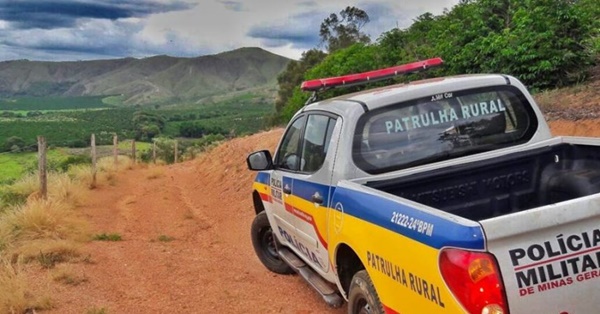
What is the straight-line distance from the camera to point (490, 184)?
4.25 m

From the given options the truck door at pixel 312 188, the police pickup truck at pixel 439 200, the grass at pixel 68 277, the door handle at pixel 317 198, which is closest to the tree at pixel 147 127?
the grass at pixel 68 277

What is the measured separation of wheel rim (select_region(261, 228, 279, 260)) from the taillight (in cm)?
459

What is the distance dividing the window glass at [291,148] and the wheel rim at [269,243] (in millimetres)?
1280

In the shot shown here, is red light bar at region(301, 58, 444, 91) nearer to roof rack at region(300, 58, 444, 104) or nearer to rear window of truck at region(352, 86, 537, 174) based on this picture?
roof rack at region(300, 58, 444, 104)

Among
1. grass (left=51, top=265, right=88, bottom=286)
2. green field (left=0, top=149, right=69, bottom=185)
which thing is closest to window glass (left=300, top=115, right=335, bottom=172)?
grass (left=51, top=265, right=88, bottom=286)

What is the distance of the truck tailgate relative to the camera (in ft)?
8.46

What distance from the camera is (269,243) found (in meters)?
7.25

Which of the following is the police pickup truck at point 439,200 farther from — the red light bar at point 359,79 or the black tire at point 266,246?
the black tire at point 266,246

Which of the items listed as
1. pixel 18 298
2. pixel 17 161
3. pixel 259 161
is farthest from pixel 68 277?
pixel 17 161

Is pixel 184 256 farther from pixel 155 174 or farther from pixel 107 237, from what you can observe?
pixel 155 174

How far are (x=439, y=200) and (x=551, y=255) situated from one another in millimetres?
1518

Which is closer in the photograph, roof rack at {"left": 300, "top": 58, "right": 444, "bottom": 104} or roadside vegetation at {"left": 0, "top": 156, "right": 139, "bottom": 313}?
roof rack at {"left": 300, "top": 58, "right": 444, "bottom": 104}

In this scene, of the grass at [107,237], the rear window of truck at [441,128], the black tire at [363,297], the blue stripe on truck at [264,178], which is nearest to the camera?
the black tire at [363,297]

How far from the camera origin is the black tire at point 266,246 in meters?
7.05
